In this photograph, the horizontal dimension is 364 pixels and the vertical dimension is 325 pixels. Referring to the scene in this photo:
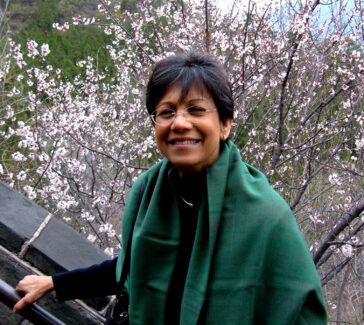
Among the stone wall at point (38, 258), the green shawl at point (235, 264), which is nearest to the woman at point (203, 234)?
the green shawl at point (235, 264)

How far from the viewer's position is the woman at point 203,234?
125 cm

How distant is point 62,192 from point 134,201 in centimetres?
328

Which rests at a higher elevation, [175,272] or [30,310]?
[175,272]

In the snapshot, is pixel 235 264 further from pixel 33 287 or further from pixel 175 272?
pixel 33 287

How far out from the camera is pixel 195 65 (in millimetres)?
1493

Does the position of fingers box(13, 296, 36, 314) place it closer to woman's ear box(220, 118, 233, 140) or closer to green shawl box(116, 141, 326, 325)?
green shawl box(116, 141, 326, 325)

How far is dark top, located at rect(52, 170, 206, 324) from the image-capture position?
55.3 inches

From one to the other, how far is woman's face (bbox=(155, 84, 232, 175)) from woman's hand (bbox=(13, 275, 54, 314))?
705 mm

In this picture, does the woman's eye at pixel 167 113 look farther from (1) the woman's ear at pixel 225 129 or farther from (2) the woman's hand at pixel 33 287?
(2) the woman's hand at pixel 33 287

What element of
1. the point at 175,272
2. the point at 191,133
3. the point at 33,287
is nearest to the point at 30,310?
the point at 33,287

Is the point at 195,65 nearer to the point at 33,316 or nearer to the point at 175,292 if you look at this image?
the point at 175,292

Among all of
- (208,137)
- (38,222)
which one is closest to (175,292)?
(208,137)

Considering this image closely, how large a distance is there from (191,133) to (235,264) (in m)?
0.45

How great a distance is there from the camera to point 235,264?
1.27 meters
